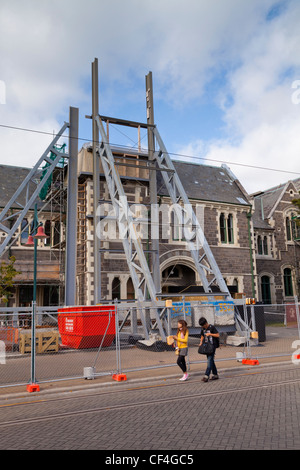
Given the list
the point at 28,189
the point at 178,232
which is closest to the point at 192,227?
the point at 28,189

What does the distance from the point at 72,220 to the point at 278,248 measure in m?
22.5

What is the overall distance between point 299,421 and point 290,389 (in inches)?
103

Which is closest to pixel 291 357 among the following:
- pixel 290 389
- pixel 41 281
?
pixel 290 389

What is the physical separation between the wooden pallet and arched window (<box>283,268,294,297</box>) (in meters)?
24.2

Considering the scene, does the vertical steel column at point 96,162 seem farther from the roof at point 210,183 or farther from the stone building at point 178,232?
the roof at point 210,183

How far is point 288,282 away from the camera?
3416 cm

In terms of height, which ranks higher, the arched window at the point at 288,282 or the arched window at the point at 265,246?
the arched window at the point at 265,246

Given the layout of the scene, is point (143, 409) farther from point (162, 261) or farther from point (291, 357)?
point (162, 261)

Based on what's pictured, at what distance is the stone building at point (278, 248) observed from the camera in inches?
1294

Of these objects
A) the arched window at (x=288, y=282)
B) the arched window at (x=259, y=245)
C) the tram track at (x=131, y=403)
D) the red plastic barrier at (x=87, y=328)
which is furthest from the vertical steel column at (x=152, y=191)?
the arched window at (x=288, y=282)

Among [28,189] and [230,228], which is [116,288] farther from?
[230,228]

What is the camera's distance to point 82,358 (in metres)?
13.3

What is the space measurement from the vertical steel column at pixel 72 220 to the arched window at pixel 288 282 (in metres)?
22.8

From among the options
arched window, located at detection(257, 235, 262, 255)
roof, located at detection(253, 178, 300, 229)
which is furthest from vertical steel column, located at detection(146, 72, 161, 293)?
roof, located at detection(253, 178, 300, 229)
